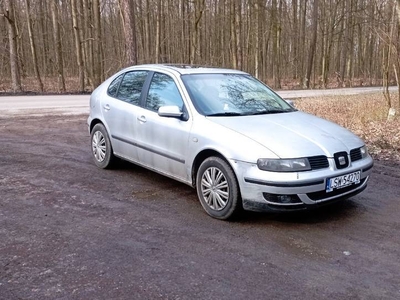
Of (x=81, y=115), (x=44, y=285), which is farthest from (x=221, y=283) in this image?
(x=81, y=115)

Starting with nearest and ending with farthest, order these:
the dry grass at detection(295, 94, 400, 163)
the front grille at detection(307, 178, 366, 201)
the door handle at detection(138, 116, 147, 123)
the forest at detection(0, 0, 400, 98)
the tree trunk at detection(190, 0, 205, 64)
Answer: the front grille at detection(307, 178, 366, 201) → the door handle at detection(138, 116, 147, 123) → the dry grass at detection(295, 94, 400, 163) → the forest at detection(0, 0, 400, 98) → the tree trunk at detection(190, 0, 205, 64)

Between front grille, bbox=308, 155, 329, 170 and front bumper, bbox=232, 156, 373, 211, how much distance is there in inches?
1.7

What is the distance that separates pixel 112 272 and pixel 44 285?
0.51 meters

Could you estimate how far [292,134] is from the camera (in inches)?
165

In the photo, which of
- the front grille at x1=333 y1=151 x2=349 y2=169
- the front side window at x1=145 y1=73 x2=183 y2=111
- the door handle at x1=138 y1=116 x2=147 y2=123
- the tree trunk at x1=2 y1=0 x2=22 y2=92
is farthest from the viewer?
the tree trunk at x1=2 y1=0 x2=22 y2=92

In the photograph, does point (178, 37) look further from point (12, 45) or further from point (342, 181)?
point (342, 181)

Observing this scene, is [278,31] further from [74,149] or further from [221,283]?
[221,283]

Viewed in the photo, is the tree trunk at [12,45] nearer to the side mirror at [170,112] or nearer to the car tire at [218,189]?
the side mirror at [170,112]

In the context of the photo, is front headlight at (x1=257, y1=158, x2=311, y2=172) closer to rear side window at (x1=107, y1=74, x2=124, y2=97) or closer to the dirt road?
the dirt road

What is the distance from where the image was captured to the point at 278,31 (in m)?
28.4

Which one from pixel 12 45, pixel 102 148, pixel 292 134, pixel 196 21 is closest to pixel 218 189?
pixel 292 134

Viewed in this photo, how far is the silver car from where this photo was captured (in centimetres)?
390

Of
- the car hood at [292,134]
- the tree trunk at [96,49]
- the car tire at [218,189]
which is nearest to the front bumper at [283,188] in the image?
the car tire at [218,189]

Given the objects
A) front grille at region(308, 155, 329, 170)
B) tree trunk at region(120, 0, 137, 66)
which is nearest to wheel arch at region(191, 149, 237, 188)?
front grille at region(308, 155, 329, 170)
